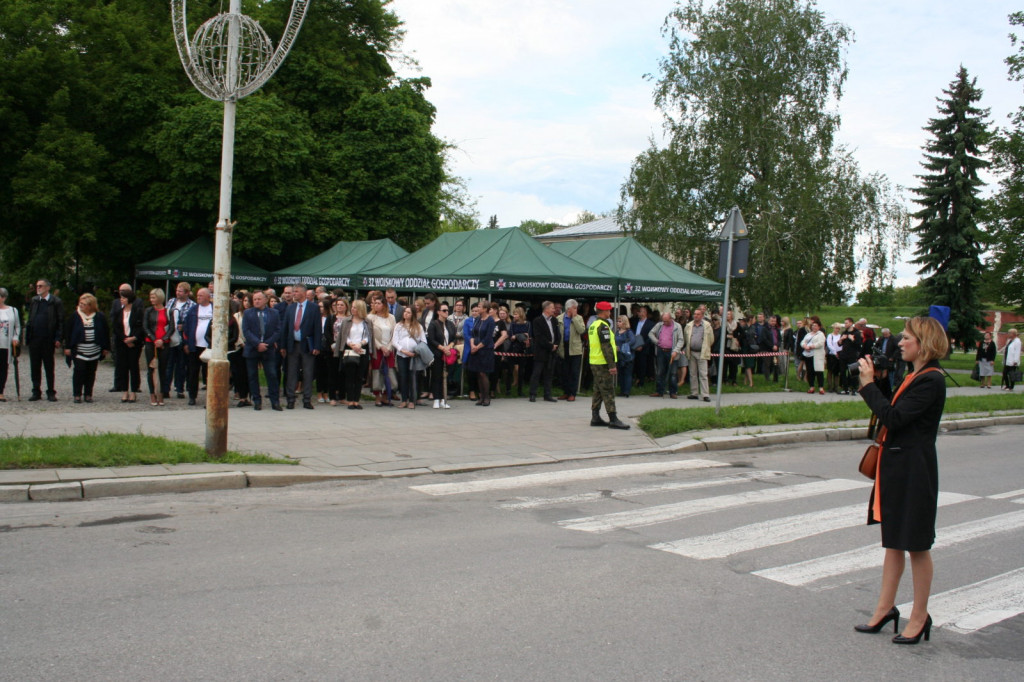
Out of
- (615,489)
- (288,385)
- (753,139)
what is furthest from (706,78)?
(615,489)

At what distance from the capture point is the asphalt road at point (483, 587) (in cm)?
427

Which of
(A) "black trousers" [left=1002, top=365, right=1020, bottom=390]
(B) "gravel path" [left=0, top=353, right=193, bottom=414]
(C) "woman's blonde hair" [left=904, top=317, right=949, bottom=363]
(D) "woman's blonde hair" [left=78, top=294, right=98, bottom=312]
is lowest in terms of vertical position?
(B) "gravel path" [left=0, top=353, right=193, bottom=414]

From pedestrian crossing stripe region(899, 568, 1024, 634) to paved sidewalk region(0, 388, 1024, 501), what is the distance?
5.27 meters

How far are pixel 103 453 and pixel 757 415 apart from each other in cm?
1007

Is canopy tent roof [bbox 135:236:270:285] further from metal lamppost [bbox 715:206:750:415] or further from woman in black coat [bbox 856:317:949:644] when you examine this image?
woman in black coat [bbox 856:317:949:644]

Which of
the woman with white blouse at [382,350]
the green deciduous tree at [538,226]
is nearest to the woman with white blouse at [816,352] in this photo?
the woman with white blouse at [382,350]

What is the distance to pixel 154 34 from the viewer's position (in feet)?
98.4

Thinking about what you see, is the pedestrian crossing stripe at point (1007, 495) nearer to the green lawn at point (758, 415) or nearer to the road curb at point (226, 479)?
the road curb at point (226, 479)

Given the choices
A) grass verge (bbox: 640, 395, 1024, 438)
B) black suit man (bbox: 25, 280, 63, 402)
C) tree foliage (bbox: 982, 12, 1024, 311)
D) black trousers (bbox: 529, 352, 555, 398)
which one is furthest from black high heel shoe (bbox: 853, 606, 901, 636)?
tree foliage (bbox: 982, 12, 1024, 311)

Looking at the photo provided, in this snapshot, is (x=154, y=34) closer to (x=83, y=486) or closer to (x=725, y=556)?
(x=83, y=486)

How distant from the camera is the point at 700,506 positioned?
8195mm

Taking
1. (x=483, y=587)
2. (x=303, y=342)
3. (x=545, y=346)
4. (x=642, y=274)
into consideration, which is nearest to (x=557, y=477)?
(x=483, y=587)

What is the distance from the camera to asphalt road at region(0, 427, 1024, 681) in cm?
427

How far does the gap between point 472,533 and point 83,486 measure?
3.64 m
